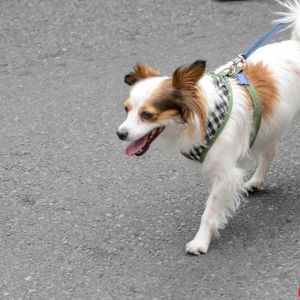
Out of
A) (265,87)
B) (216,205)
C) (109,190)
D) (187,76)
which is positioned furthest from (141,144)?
(109,190)

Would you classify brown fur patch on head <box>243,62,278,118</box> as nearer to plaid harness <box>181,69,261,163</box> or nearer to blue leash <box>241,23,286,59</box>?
plaid harness <box>181,69,261,163</box>

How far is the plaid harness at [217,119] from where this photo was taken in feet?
12.5

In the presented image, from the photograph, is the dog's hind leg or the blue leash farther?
the dog's hind leg

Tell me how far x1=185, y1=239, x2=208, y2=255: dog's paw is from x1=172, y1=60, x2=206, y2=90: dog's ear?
875 millimetres

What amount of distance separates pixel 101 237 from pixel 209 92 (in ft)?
3.46

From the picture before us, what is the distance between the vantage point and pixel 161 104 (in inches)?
143

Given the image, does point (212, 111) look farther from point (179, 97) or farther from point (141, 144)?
point (141, 144)

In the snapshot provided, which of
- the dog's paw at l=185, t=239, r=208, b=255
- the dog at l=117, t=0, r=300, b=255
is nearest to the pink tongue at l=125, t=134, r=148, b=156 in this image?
the dog at l=117, t=0, r=300, b=255

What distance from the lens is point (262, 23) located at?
765cm

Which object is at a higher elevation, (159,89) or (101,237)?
(159,89)

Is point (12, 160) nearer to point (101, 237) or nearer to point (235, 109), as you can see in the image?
point (101, 237)

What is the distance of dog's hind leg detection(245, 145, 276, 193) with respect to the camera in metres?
4.59

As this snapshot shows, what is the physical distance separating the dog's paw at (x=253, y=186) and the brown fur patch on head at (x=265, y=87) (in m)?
0.66

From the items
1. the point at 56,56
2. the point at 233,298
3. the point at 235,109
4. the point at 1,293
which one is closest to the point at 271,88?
the point at 235,109
